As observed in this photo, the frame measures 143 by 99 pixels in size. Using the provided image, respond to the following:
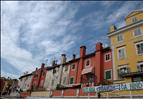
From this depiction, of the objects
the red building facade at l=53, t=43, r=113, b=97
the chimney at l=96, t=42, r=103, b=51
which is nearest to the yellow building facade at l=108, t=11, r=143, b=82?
the red building facade at l=53, t=43, r=113, b=97

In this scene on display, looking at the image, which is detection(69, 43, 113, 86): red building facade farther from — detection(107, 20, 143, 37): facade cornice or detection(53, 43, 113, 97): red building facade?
detection(107, 20, 143, 37): facade cornice

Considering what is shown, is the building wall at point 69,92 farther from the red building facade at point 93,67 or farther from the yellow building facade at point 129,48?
the yellow building facade at point 129,48

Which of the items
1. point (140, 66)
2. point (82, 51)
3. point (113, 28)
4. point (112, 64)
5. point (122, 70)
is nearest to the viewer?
point (140, 66)

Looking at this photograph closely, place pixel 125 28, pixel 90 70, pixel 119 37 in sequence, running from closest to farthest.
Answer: pixel 125 28
pixel 119 37
pixel 90 70

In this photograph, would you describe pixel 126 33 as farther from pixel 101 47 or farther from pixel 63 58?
pixel 63 58

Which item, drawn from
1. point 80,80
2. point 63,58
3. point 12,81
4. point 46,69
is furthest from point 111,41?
point 12,81

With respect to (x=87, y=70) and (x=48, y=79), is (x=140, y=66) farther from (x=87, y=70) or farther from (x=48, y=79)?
(x=48, y=79)

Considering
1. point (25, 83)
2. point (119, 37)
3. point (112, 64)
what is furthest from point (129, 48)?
point (25, 83)

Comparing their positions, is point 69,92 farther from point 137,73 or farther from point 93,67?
point 137,73

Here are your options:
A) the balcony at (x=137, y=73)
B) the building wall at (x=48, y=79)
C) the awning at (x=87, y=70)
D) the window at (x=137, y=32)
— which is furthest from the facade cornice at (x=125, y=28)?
the building wall at (x=48, y=79)

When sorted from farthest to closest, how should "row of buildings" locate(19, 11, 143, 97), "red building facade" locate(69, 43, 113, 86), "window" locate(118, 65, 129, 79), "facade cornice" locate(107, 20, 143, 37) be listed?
"red building facade" locate(69, 43, 113, 86) < "facade cornice" locate(107, 20, 143, 37) < "window" locate(118, 65, 129, 79) < "row of buildings" locate(19, 11, 143, 97)

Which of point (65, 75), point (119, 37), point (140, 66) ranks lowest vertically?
point (65, 75)

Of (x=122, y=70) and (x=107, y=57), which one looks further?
(x=107, y=57)

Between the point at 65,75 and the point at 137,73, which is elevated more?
the point at 65,75
